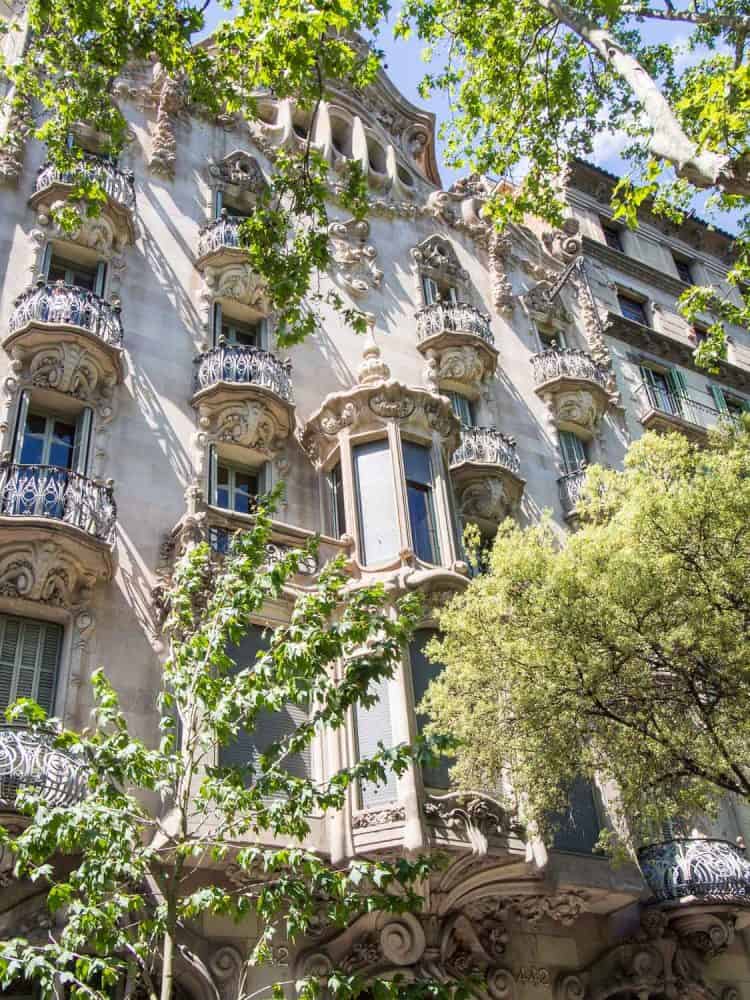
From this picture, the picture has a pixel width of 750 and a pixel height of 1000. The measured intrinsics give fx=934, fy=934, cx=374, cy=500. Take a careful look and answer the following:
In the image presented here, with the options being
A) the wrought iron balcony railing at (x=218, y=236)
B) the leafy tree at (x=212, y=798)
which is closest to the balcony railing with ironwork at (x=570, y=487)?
the wrought iron balcony railing at (x=218, y=236)

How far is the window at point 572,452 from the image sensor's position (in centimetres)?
2191

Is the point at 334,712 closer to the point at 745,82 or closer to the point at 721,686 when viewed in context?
the point at 721,686

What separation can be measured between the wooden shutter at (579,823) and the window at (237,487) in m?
7.12

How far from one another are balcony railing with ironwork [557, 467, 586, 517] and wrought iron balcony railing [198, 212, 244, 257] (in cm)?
876

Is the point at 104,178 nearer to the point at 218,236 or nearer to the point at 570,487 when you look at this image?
the point at 218,236

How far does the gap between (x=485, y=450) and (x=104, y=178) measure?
9.13 m

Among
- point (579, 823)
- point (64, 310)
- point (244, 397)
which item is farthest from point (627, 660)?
point (64, 310)

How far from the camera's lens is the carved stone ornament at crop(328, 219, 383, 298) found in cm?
2134

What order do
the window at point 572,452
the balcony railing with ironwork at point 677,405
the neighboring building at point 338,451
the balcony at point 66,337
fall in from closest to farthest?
1. the neighboring building at point 338,451
2. the balcony at point 66,337
3. the window at point 572,452
4. the balcony railing with ironwork at point 677,405

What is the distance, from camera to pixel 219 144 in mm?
21578

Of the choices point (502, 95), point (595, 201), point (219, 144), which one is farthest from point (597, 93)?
point (595, 201)

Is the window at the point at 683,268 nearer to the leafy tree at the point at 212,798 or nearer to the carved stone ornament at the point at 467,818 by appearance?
the carved stone ornament at the point at 467,818

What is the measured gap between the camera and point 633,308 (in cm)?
2916

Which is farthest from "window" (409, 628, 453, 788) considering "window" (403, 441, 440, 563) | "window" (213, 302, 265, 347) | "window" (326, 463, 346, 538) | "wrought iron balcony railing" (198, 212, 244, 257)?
"wrought iron balcony railing" (198, 212, 244, 257)
